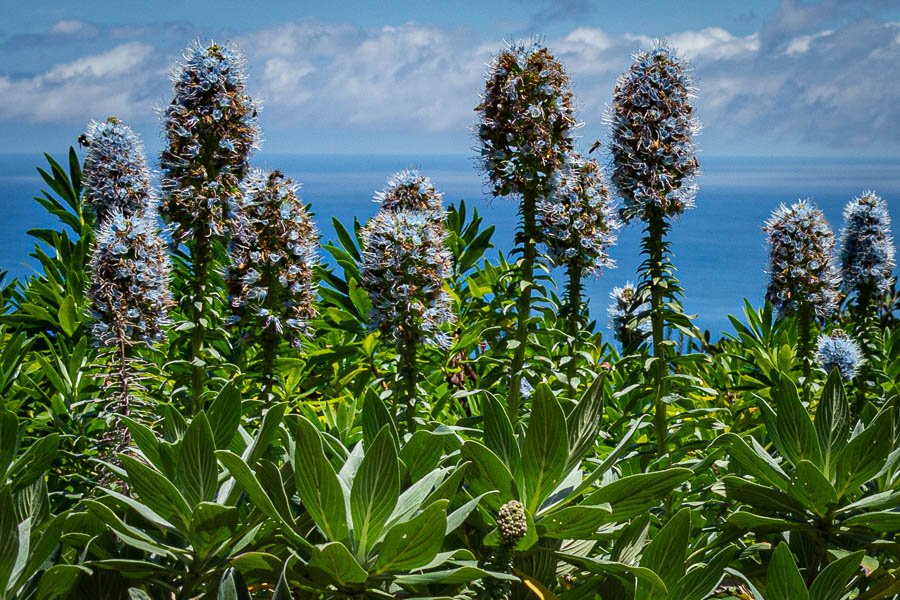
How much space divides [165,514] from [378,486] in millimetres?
273

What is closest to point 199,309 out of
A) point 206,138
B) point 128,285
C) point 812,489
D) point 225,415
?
point 128,285

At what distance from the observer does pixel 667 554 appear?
102 cm

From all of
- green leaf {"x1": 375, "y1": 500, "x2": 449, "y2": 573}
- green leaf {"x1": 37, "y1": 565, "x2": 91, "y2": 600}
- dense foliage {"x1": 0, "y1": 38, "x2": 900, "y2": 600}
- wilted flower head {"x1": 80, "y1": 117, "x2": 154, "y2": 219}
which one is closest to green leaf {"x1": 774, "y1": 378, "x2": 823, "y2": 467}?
dense foliage {"x1": 0, "y1": 38, "x2": 900, "y2": 600}

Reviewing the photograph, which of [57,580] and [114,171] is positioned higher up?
[114,171]

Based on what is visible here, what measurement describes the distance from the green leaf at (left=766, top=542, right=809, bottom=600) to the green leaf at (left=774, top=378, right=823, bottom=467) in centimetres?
22

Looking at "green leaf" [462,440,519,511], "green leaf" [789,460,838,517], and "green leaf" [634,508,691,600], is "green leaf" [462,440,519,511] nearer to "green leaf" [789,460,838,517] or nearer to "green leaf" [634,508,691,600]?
"green leaf" [634,508,691,600]

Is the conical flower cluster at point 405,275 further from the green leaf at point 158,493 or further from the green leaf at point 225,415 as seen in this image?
the green leaf at point 158,493

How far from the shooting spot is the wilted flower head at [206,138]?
2436 millimetres

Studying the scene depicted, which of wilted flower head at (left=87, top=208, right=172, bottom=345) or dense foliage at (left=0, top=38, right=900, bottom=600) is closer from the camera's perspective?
dense foliage at (left=0, top=38, right=900, bottom=600)

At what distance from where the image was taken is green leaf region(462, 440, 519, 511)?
100cm

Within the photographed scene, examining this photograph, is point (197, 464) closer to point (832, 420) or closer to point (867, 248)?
point (832, 420)

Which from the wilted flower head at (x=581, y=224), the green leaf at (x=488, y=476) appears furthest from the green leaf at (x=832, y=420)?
the wilted flower head at (x=581, y=224)

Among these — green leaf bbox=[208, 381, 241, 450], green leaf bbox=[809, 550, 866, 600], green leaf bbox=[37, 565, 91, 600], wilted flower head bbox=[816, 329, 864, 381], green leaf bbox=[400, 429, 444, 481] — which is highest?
green leaf bbox=[208, 381, 241, 450]

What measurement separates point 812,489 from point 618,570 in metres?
0.30
